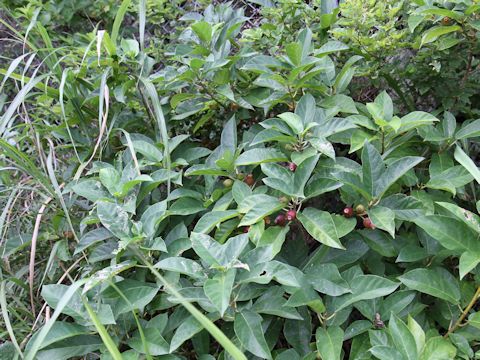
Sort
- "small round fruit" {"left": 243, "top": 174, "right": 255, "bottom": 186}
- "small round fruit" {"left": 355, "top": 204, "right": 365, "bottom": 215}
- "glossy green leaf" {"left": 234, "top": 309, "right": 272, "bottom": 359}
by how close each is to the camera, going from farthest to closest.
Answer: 1. "small round fruit" {"left": 243, "top": 174, "right": 255, "bottom": 186}
2. "small round fruit" {"left": 355, "top": 204, "right": 365, "bottom": 215}
3. "glossy green leaf" {"left": 234, "top": 309, "right": 272, "bottom": 359}

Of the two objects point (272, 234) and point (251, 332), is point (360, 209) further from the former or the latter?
point (251, 332)

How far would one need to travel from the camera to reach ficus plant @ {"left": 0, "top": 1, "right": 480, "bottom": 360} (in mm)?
1041

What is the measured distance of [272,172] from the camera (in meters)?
1.15

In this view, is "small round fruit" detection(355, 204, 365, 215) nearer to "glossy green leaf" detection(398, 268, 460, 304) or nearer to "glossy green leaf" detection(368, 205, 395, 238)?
"glossy green leaf" detection(368, 205, 395, 238)

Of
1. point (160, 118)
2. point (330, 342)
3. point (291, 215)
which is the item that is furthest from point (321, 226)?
point (160, 118)

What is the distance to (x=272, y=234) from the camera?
44.9 inches

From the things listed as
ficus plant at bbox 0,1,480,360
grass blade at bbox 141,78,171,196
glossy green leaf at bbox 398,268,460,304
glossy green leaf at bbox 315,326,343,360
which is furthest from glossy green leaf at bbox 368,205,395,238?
grass blade at bbox 141,78,171,196

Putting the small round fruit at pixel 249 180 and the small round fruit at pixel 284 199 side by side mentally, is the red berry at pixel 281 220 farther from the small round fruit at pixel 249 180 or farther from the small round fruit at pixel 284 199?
the small round fruit at pixel 249 180

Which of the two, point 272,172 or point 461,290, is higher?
point 272,172

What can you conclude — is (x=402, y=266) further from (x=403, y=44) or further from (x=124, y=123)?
(x=124, y=123)

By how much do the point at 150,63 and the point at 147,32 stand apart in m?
1.19

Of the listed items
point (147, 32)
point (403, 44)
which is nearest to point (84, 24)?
point (147, 32)

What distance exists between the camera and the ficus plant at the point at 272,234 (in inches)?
41.0

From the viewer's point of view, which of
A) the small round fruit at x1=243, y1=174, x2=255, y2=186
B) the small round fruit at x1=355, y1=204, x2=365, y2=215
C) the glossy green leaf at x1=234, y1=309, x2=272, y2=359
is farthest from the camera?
the small round fruit at x1=243, y1=174, x2=255, y2=186
